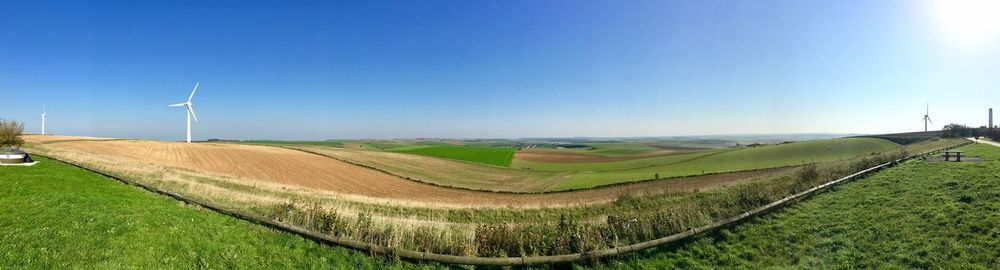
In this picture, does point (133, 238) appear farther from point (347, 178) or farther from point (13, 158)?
point (347, 178)

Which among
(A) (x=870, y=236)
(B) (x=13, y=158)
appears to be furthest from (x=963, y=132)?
(B) (x=13, y=158)

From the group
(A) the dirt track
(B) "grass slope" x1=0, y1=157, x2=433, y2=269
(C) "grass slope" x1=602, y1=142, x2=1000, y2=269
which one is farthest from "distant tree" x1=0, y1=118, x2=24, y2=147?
(C) "grass slope" x1=602, y1=142, x2=1000, y2=269

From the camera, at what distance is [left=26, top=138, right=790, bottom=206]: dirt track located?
3662cm

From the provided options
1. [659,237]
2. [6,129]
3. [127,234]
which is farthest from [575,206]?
[6,129]

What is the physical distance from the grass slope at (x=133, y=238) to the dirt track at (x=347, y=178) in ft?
70.0

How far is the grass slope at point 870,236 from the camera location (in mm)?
10188

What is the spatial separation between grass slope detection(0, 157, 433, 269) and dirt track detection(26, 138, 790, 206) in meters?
21.3

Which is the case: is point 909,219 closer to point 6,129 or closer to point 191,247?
point 191,247

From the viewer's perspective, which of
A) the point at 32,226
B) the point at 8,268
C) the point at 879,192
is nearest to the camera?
the point at 8,268

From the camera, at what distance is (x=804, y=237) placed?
1236cm

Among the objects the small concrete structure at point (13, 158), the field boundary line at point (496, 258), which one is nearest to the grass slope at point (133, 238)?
the field boundary line at point (496, 258)

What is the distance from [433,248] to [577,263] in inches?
157

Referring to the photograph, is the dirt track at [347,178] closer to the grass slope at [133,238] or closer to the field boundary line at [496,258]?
the field boundary line at [496,258]

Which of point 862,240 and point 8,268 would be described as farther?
point 862,240
